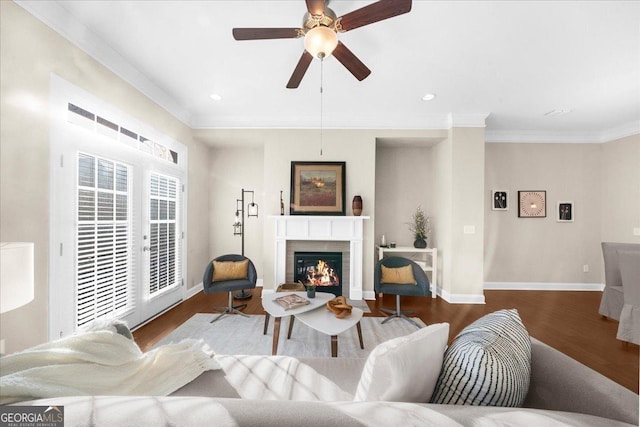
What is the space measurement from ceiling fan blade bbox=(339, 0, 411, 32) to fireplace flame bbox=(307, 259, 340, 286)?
3.09 meters

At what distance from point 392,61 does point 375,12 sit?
3.89 ft

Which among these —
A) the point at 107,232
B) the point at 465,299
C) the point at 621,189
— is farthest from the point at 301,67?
the point at 621,189

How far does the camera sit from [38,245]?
1812 millimetres

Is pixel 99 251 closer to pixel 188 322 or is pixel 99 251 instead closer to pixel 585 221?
pixel 188 322

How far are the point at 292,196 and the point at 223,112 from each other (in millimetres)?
1665

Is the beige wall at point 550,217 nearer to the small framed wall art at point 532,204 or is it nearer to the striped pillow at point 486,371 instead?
the small framed wall art at point 532,204

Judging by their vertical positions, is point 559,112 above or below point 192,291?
above

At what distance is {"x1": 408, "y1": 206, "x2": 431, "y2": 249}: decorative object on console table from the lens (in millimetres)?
→ 4242

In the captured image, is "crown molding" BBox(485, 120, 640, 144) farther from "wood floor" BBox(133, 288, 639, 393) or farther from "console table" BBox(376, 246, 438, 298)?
"wood floor" BBox(133, 288, 639, 393)

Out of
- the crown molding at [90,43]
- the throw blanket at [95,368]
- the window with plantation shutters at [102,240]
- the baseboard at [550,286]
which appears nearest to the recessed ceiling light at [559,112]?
the baseboard at [550,286]

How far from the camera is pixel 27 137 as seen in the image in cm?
175

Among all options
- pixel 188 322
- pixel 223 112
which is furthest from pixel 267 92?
pixel 188 322

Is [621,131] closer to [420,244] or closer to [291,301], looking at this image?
[420,244]

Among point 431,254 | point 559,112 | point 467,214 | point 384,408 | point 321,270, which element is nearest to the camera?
point 384,408
